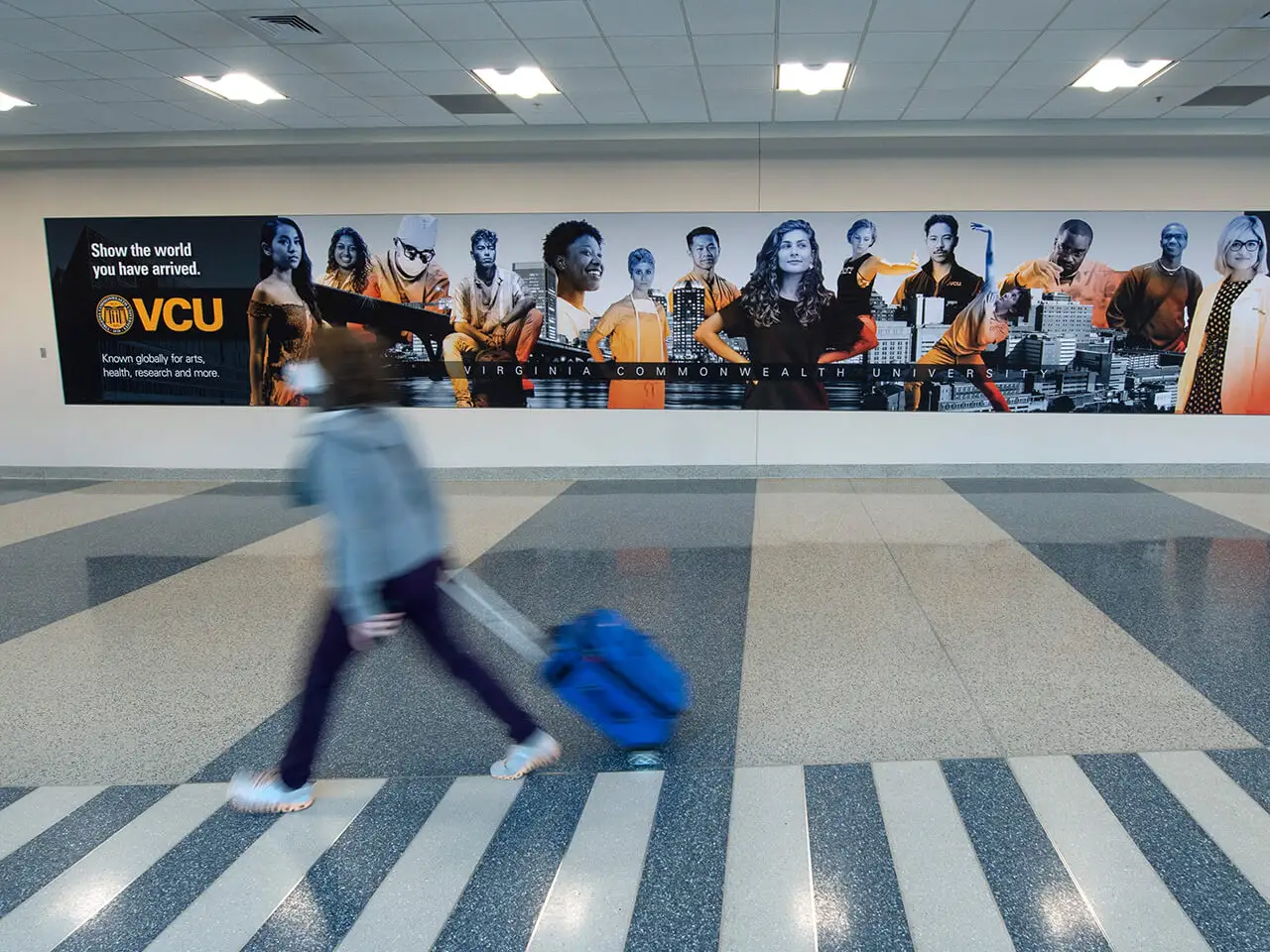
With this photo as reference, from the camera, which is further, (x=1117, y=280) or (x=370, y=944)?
(x=1117, y=280)

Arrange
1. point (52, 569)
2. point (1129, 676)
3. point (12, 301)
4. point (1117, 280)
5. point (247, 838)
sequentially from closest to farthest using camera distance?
1. point (247, 838)
2. point (1129, 676)
3. point (52, 569)
4. point (1117, 280)
5. point (12, 301)

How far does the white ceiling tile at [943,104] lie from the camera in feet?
21.9

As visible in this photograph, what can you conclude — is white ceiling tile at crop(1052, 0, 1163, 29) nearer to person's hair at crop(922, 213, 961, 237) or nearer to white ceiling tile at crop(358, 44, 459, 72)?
person's hair at crop(922, 213, 961, 237)

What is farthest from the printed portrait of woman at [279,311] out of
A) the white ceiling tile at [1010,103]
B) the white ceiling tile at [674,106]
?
the white ceiling tile at [1010,103]

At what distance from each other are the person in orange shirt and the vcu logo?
922cm

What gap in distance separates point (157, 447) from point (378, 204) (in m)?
3.70

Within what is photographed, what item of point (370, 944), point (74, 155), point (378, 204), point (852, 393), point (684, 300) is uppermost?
point (74, 155)

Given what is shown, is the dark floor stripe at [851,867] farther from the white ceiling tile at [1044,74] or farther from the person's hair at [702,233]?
the person's hair at [702,233]

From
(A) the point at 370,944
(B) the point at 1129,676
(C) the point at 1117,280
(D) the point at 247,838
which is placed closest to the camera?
(A) the point at 370,944

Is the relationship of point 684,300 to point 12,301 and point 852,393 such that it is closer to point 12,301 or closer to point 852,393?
point 852,393

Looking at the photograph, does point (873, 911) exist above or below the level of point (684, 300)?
below

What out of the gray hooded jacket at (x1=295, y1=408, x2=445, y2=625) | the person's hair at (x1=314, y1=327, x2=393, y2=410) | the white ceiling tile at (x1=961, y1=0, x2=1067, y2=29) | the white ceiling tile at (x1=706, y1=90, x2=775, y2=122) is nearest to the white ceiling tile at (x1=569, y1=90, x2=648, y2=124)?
the white ceiling tile at (x1=706, y1=90, x2=775, y2=122)

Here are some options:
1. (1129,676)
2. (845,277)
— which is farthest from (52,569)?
(845,277)

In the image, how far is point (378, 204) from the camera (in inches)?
335
